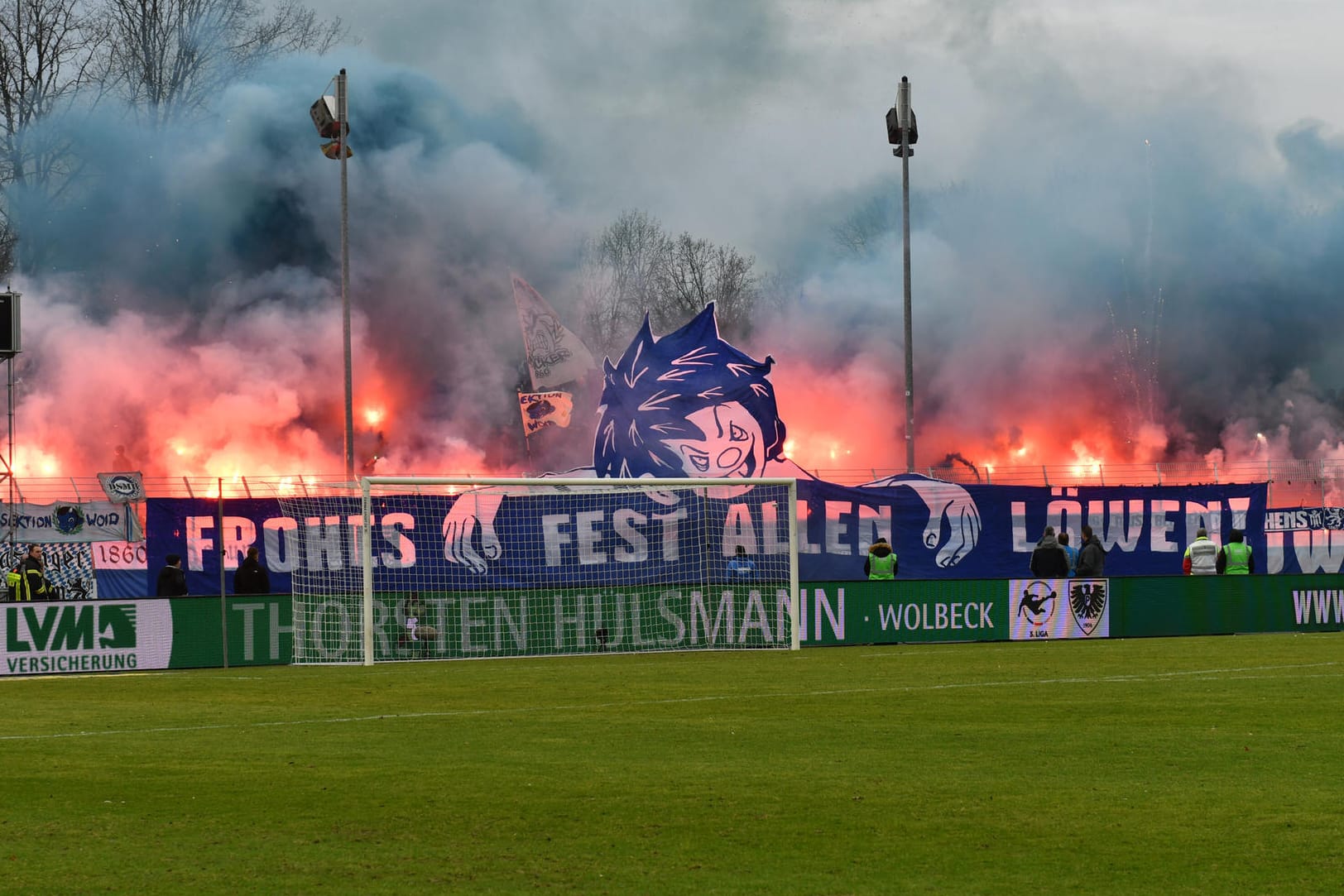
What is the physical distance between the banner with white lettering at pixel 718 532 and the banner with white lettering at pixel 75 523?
82.9 inches

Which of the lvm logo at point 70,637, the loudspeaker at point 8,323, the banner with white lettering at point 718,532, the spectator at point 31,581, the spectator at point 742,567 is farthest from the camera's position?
the banner with white lettering at point 718,532

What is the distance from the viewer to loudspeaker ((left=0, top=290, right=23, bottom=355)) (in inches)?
864

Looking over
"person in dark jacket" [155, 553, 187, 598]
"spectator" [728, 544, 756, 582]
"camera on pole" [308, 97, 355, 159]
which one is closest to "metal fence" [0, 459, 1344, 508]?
"person in dark jacket" [155, 553, 187, 598]

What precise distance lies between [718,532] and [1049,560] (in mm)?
5513

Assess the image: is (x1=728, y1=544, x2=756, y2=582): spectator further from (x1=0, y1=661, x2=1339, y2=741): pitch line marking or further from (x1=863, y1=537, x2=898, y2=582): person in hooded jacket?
(x1=0, y1=661, x2=1339, y2=741): pitch line marking

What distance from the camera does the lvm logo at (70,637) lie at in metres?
19.4

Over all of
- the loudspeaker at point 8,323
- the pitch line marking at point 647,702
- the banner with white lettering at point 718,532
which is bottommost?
the pitch line marking at point 647,702

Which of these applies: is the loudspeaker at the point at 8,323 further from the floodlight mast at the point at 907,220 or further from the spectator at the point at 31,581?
the floodlight mast at the point at 907,220

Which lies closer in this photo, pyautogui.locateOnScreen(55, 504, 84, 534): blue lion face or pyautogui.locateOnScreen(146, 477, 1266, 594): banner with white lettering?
pyautogui.locateOnScreen(146, 477, 1266, 594): banner with white lettering

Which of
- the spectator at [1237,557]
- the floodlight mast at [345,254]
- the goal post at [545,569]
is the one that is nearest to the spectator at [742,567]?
the goal post at [545,569]

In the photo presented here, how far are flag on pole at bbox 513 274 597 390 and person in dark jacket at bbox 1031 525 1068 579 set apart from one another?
118ft

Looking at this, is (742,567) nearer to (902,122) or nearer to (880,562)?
(880,562)

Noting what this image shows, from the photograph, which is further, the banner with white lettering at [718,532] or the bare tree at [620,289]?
the bare tree at [620,289]

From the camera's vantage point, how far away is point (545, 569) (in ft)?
84.0
